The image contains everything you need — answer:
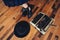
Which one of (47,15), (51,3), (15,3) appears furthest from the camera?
(51,3)

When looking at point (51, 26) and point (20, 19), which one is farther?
point (20, 19)

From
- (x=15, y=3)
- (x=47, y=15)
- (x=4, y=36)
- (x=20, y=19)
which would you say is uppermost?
(x=15, y=3)

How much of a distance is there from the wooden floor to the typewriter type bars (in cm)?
4

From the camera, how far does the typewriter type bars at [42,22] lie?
4.11 ft

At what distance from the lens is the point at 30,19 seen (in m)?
1.39

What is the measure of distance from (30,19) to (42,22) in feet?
0.59

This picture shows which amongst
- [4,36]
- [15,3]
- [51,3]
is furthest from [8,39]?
[51,3]

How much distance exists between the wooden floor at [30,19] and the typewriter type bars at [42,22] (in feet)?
0.14

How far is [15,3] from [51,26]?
0.53m

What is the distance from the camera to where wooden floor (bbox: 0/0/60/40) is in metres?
1.22

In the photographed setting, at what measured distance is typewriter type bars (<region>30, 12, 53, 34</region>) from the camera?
1.25 metres

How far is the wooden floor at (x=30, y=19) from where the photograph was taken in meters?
1.22

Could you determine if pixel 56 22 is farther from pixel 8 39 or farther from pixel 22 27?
pixel 8 39

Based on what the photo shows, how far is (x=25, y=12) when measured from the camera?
143 cm
